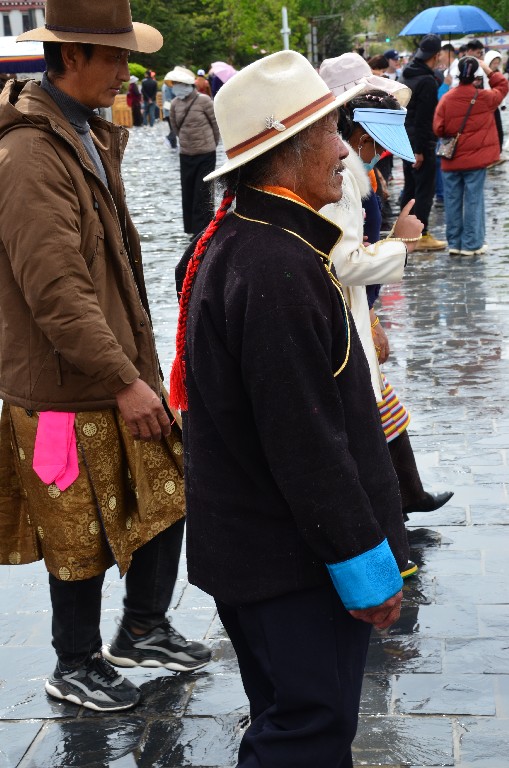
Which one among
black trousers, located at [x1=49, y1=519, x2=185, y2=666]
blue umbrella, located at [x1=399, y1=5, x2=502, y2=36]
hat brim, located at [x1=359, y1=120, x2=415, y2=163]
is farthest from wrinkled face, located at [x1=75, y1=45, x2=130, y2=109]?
blue umbrella, located at [x1=399, y1=5, x2=502, y2=36]

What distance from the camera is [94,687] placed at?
3713 mm

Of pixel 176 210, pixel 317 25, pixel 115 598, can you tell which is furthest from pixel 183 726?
pixel 317 25

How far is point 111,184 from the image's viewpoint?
12.0 ft

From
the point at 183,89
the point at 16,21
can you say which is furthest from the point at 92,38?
the point at 16,21

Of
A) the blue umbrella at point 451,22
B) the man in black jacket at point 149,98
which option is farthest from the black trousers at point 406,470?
the man in black jacket at point 149,98

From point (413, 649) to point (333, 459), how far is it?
69.9 inches

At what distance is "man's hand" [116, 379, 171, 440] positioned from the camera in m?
3.38

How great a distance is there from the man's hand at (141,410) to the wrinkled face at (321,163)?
969 millimetres

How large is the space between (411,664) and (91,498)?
1.19 meters

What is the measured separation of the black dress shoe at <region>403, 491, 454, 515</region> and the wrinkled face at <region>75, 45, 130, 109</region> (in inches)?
86.0

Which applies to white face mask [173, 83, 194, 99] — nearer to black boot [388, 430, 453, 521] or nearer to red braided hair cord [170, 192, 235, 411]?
black boot [388, 430, 453, 521]

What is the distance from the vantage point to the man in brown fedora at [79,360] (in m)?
3.28

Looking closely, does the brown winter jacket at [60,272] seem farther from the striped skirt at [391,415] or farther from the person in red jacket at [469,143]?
the person in red jacket at [469,143]

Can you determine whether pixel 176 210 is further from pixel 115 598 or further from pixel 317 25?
pixel 317 25
